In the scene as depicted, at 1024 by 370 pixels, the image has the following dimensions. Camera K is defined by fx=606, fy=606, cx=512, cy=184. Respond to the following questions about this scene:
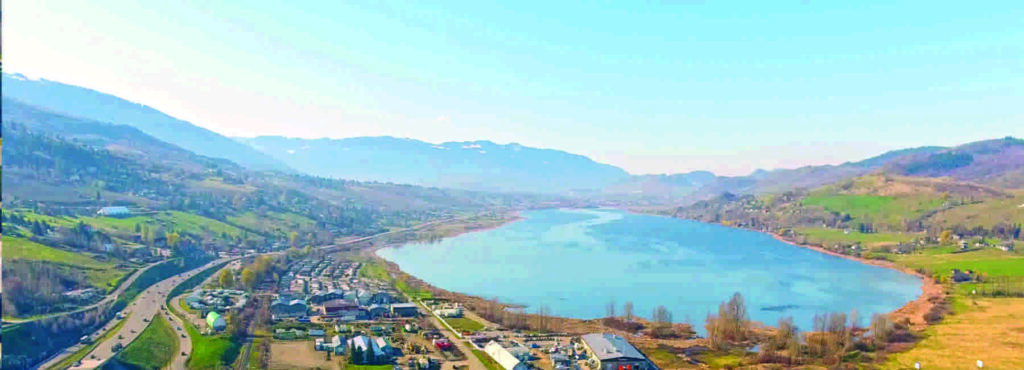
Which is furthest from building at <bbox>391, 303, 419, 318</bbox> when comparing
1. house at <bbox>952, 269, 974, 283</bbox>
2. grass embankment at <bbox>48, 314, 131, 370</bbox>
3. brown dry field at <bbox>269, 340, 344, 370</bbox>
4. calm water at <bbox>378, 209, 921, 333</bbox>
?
house at <bbox>952, 269, 974, 283</bbox>

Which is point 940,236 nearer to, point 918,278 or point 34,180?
point 918,278

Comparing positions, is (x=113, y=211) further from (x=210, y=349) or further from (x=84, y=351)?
(x=210, y=349)

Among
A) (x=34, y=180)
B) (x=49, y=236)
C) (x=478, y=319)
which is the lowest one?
(x=478, y=319)

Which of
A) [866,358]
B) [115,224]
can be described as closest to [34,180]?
[115,224]

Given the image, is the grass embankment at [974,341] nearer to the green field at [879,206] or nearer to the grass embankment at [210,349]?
the grass embankment at [210,349]

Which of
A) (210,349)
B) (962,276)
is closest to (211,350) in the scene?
(210,349)

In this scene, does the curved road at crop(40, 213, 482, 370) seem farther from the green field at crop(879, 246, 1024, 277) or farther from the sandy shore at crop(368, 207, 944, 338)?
the green field at crop(879, 246, 1024, 277)
